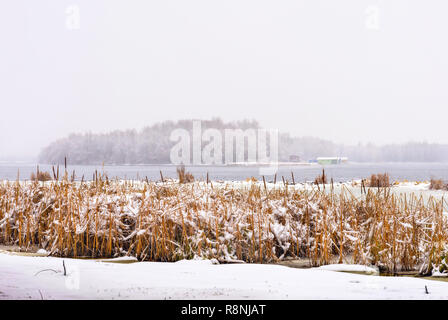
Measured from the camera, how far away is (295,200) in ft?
21.8

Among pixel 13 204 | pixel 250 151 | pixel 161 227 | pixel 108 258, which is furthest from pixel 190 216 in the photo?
pixel 250 151

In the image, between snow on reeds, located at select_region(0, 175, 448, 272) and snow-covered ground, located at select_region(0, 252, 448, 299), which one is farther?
snow on reeds, located at select_region(0, 175, 448, 272)

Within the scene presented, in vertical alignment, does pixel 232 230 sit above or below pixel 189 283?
above

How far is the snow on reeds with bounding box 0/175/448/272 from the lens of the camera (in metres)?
5.34

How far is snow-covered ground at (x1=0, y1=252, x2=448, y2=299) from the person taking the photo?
3.56 meters

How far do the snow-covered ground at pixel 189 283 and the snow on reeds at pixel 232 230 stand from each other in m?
0.84

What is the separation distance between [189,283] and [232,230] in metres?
1.81

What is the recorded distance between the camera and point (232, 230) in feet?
18.6

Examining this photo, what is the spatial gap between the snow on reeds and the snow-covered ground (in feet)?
2.76

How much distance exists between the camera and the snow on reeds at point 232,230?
5344mm

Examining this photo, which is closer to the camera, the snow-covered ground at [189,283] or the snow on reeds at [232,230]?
the snow-covered ground at [189,283]

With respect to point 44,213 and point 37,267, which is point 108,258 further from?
point 44,213
